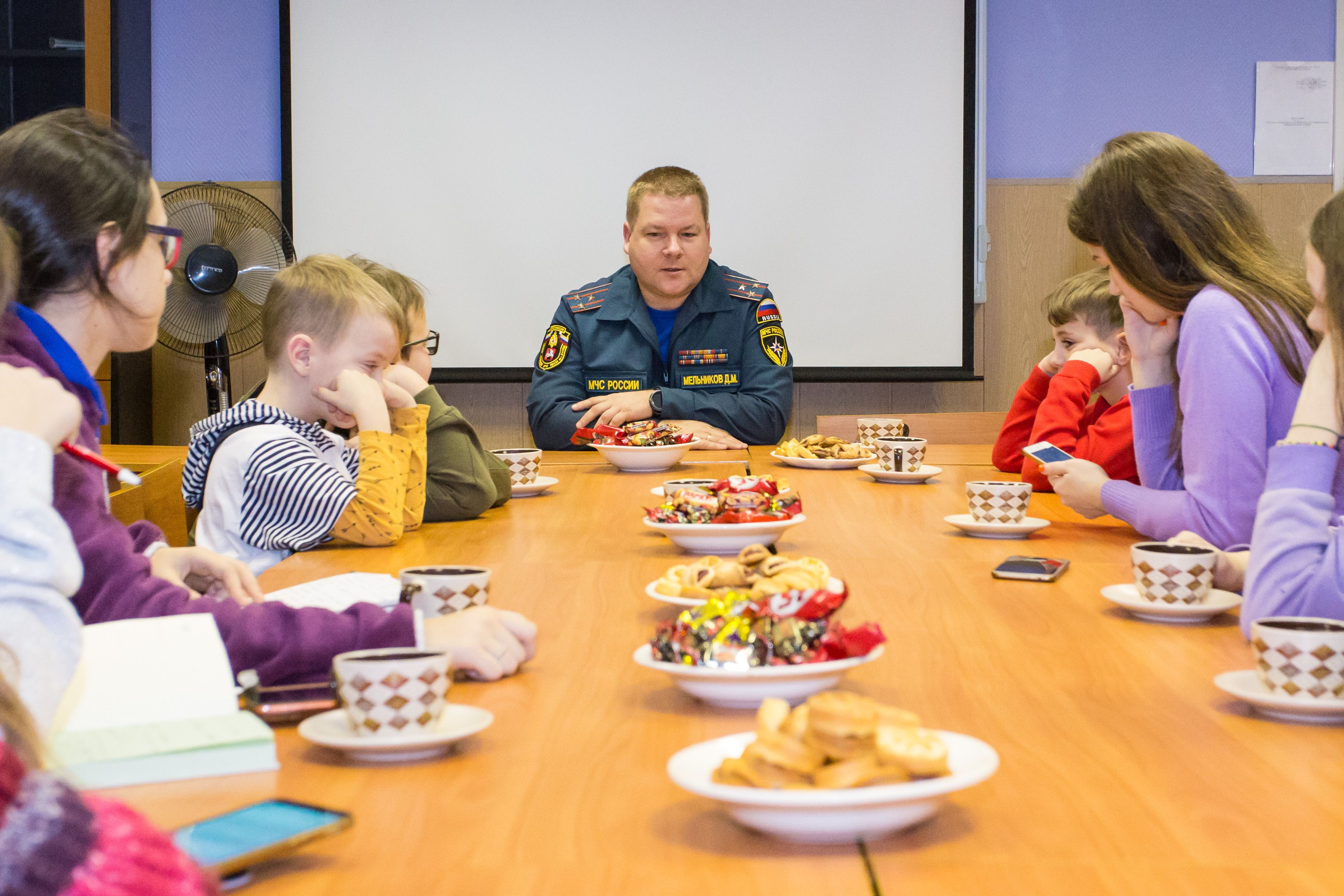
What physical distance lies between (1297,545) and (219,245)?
129 inches

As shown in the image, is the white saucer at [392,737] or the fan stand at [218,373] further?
the fan stand at [218,373]

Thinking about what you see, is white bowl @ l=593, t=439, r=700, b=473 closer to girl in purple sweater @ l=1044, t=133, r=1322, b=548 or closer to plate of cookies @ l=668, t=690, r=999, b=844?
girl in purple sweater @ l=1044, t=133, r=1322, b=548

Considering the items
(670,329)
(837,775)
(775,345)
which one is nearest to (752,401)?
(775,345)

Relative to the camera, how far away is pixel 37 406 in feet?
2.74

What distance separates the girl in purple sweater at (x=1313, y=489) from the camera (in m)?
1.08

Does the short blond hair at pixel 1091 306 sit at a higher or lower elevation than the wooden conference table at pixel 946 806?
higher

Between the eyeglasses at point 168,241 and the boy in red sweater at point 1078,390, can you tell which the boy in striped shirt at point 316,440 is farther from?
the boy in red sweater at point 1078,390

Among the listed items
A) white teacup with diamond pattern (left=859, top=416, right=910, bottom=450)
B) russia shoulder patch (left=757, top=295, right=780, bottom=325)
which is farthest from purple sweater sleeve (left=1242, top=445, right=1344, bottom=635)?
russia shoulder patch (left=757, top=295, right=780, bottom=325)

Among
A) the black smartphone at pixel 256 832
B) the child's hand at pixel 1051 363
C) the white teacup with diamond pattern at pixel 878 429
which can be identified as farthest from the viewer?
the white teacup with diamond pattern at pixel 878 429

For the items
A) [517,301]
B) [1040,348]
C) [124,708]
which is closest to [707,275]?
[517,301]

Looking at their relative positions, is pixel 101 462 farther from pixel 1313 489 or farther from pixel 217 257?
pixel 217 257

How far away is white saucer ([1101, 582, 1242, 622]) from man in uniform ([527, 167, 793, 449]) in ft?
6.87

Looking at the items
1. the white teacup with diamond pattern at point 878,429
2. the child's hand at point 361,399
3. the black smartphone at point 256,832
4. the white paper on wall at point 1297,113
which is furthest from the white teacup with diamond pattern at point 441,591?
the white paper on wall at point 1297,113

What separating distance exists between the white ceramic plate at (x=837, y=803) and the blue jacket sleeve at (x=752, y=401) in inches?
98.9
